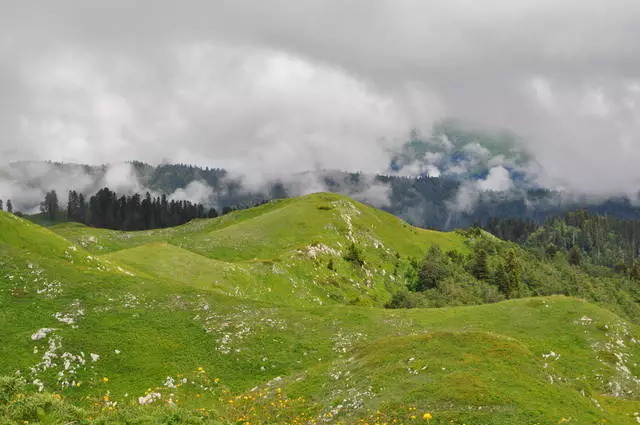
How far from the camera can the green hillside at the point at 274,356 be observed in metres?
23.7

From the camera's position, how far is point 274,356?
41.2 meters

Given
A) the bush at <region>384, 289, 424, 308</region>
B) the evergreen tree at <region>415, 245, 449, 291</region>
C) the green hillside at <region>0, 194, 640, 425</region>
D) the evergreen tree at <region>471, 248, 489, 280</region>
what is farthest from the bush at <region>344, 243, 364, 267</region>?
the green hillside at <region>0, 194, 640, 425</region>

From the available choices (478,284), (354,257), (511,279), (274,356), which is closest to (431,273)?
(478,284)

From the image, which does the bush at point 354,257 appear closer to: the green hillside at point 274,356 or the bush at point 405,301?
the bush at point 405,301

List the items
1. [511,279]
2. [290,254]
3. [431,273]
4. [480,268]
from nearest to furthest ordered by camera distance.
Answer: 1. [290,254]
2. [511,279]
3. [431,273]
4. [480,268]

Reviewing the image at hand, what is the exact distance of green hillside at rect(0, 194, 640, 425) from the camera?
23.7 metres

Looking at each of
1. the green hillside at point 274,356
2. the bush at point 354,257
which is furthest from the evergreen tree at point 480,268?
the green hillside at point 274,356

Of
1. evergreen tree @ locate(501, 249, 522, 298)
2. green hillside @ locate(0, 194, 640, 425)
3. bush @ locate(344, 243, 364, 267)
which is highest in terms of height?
green hillside @ locate(0, 194, 640, 425)

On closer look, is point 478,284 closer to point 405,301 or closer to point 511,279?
point 511,279

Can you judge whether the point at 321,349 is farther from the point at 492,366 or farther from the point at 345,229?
the point at 345,229

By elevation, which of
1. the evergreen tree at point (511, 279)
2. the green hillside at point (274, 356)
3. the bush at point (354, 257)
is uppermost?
the green hillside at point (274, 356)

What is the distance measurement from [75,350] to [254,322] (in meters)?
16.7

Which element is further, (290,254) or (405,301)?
(290,254)

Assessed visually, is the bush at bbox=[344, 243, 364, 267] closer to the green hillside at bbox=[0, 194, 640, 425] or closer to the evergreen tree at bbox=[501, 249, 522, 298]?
the evergreen tree at bbox=[501, 249, 522, 298]
